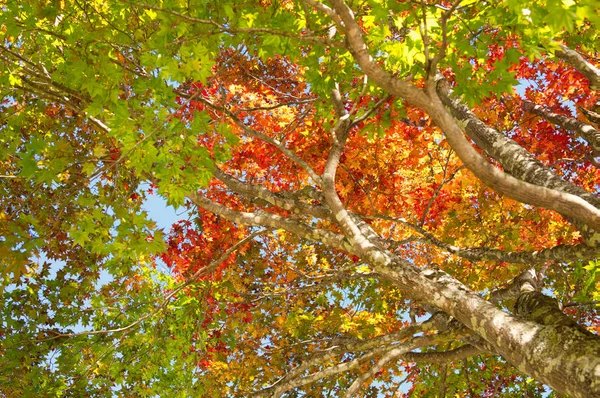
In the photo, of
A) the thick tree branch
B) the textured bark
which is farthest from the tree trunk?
the textured bark

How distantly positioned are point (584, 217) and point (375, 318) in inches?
219

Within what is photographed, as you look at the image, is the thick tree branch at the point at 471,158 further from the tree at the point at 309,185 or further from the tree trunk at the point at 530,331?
the tree trunk at the point at 530,331

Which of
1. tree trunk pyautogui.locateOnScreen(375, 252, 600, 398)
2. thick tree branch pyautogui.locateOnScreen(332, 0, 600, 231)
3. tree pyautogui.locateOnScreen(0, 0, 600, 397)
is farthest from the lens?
tree pyautogui.locateOnScreen(0, 0, 600, 397)

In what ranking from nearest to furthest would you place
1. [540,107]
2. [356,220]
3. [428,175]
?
[356,220] → [540,107] → [428,175]

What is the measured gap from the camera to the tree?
3.61 m

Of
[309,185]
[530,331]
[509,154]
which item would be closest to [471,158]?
[530,331]

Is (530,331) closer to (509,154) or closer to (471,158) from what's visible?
(471,158)

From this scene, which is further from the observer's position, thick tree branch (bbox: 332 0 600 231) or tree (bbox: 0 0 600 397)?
tree (bbox: 0 0 600 397)

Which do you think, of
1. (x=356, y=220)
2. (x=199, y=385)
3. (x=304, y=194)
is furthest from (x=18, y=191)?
(x=356, y=220)

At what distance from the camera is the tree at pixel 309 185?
3611 millimetres

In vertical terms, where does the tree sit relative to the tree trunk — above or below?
above

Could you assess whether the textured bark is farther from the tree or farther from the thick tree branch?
the thick tree branch

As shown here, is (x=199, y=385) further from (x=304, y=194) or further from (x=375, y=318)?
(x=304, y=194)

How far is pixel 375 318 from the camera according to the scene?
7.90 meters
